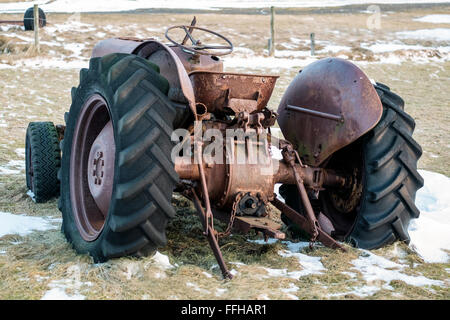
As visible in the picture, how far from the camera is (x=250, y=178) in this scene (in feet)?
13.9

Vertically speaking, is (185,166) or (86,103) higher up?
(86,103)

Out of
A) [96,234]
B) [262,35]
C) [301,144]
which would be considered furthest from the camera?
[262,35]

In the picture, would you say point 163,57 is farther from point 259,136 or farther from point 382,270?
point 382,270

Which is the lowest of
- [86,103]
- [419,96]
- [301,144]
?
[419,96]

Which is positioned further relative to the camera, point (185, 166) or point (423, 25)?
point (423, 25)

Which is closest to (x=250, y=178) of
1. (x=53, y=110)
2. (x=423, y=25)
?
(x=53, y=110)

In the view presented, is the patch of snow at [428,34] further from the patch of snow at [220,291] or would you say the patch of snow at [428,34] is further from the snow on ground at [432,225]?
the patch of snow at [220,291]

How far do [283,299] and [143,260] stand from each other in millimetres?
925

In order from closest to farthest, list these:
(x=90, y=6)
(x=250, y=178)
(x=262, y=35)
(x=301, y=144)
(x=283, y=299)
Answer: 1. (x=283, y=299)
2. (x=250, y=178)
3. (x=301, y=144)
4. (x=262, y=35)
5. (x=90, y=6)

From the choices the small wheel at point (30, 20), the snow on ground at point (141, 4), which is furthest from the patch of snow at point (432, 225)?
the snow on ground at point (141, 4)

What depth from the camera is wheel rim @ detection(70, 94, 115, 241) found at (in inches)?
159

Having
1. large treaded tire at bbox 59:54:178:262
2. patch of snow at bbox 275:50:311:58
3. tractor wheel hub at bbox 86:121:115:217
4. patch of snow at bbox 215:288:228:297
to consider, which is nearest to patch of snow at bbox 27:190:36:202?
tractor wheel hub at bbox 86:121:115:217

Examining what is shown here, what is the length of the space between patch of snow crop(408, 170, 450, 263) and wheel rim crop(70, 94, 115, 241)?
2383 mm

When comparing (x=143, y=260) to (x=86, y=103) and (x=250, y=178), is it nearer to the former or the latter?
(x=250, y=178)
